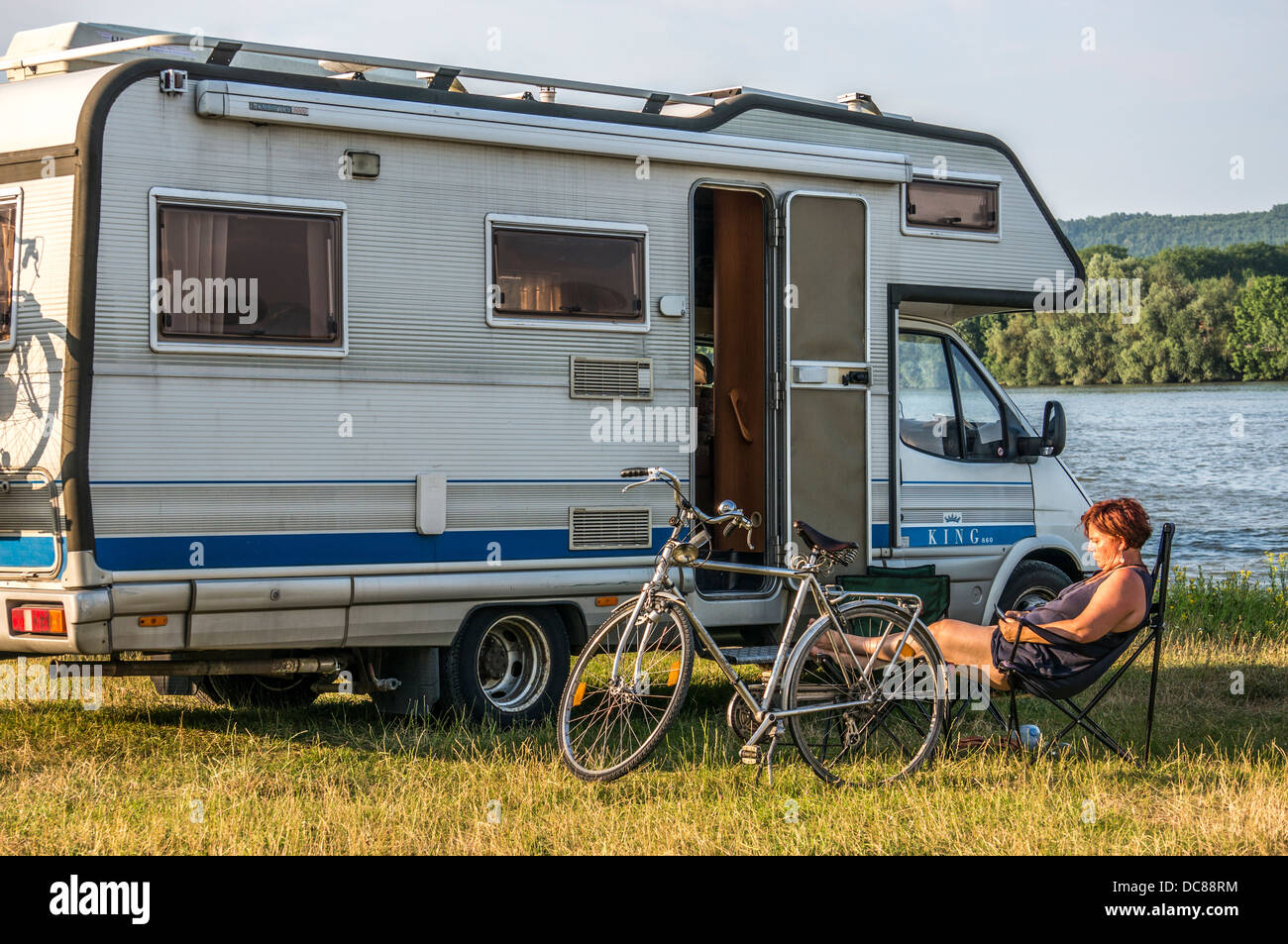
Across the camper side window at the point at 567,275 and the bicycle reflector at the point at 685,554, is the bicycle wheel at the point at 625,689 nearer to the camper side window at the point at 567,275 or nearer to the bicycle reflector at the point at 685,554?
the bicycle reflector at the point at 685,554

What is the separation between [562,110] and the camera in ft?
23.6

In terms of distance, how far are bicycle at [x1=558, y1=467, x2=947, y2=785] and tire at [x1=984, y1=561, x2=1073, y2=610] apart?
240cm

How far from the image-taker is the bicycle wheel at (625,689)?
5.52 m

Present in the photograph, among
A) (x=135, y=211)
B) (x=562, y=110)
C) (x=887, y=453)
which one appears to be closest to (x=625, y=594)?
(x=887, y=453)

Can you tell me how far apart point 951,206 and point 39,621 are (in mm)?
5133

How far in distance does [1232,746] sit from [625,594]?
2.82 metres

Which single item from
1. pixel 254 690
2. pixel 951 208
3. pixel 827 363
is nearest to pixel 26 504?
pixel 254 690

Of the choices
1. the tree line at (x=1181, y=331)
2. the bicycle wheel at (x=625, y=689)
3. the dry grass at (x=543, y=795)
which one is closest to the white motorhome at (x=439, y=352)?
the dry grass at (x=543, y=795)

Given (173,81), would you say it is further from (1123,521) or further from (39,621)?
(1123,521)

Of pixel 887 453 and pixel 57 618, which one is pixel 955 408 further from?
pixel 57 618

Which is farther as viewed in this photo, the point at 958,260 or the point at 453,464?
the point at 958,260

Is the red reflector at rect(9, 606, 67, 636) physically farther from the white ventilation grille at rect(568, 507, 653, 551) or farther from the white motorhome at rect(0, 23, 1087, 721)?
the white ventilation grille at rect(568, 507, 653, 551)

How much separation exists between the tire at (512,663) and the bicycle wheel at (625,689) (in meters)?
1.23

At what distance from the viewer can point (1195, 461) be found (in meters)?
38.7
